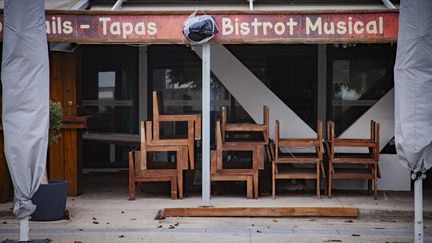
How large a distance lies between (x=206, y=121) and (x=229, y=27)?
1.26 meters

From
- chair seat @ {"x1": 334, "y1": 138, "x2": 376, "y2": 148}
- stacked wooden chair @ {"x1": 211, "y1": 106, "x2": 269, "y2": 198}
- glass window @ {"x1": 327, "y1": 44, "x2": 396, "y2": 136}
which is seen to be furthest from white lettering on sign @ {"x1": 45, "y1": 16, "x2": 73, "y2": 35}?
glass window @ {"x1": 327, "y1": 44, "x2": 396, "y2": 136}

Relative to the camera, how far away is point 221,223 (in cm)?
845

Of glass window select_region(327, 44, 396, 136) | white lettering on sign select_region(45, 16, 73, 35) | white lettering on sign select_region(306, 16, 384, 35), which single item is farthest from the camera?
glass window select_region(327, 44, 396, 136)

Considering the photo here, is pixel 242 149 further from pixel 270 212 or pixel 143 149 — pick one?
pixel 143 149

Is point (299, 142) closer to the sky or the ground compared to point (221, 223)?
closer to the sky

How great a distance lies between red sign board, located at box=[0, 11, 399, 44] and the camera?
859 centimetres

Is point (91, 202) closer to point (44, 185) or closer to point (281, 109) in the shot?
point (44, 185)

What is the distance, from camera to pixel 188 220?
8.66 m

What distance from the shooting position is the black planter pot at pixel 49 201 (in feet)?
27.0

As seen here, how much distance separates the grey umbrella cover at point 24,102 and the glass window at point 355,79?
6504 millimetres

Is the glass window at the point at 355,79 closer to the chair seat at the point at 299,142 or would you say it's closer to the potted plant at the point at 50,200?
the chair seat at the point at 299,142

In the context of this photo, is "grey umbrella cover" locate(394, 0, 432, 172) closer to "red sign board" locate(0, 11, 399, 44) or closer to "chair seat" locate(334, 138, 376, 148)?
"red sign board" locate(0, 11, 399, 44)

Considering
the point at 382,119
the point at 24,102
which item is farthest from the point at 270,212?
the point at 24,102

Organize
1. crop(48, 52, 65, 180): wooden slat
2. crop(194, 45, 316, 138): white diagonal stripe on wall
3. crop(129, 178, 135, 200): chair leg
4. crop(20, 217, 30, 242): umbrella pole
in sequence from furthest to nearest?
crop(194, 45, 316, 138): white diagonal stripe on wall, crop(48, 52, 65, 180): wooden slat, crop(129, 178, 135, 200): chair leg, crop(20, 217, 30, 242): umbrella pole
